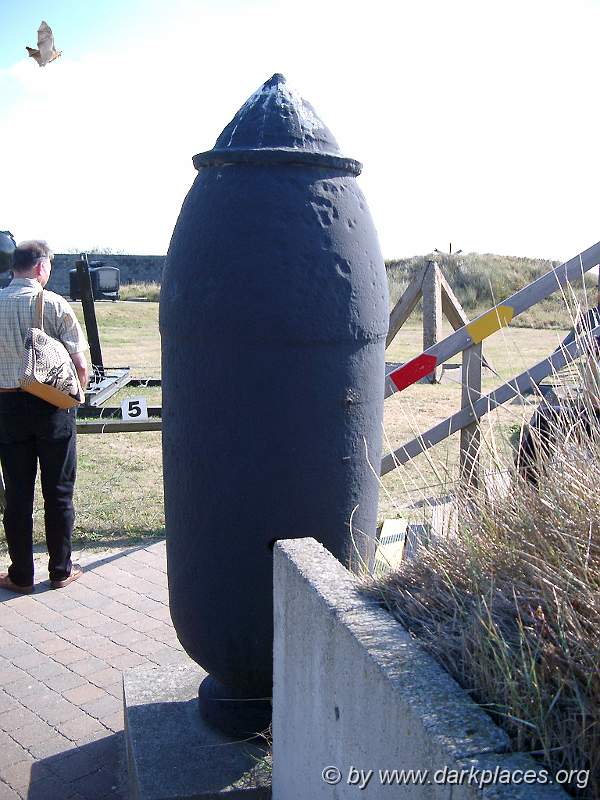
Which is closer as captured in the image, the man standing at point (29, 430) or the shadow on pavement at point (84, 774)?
the shadow on pavement at point (84, 774)

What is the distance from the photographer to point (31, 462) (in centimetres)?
443

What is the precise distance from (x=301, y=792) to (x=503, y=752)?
0.87 meters

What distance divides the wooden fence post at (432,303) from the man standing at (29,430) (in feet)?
20.1

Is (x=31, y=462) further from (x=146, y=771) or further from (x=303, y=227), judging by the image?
(x=303, y=227)

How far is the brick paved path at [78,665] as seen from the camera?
3.04 meters

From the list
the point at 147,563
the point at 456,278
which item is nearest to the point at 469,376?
the point at 147,563

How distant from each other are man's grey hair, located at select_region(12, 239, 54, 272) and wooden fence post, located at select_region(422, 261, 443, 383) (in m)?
6.11

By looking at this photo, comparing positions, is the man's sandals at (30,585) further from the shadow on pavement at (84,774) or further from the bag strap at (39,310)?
the shadow on pavement at (84,774)

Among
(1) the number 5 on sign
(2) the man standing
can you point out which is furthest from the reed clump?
(1) the number 5 on sign

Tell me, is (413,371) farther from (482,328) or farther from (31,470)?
(31,470)

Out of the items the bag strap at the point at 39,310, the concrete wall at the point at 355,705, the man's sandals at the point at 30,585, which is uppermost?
the bag strap at the point at 39,310

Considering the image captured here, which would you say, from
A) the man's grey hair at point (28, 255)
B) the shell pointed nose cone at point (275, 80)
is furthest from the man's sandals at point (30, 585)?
the shell pointed nose cone at point (275, 80)

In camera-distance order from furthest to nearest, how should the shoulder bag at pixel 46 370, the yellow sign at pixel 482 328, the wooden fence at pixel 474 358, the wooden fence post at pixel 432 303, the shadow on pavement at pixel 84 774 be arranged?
the wooden fence post at pixel 432 303, the yellow sign at pixel 482 328, the wooden fence at pixel 474 358, the shoulder bag at pixel 46 370, the shadow on pavement at pixel 84 774

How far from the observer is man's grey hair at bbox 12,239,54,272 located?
439 centimetres
